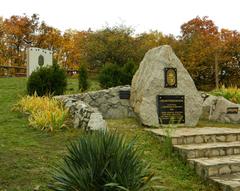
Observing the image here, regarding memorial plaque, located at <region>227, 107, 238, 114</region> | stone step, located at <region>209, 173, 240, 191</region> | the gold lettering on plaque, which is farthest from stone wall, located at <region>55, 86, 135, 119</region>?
stone step, located at <region>209, 173, 240, 191</region>

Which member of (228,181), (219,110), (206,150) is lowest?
(228,181)

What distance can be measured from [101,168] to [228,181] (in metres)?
2.36

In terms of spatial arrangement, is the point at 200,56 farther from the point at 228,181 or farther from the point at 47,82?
the point at 228,181

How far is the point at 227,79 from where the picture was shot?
26078mm

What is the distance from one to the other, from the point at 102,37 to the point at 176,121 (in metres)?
16.1

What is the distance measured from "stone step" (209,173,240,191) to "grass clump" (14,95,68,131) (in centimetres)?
423

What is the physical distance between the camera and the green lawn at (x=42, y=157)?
5164mm

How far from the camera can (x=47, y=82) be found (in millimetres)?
12906

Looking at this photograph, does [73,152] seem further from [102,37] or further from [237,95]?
[102,37]

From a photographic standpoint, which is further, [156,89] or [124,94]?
[124,94]

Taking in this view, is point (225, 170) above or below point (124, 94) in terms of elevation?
below

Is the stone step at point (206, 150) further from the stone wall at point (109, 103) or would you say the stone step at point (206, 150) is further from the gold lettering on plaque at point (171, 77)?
the stone wall at point (109, 103)

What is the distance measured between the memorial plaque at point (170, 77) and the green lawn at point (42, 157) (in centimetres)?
143

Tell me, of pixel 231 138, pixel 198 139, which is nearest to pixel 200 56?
pixel 231 138
